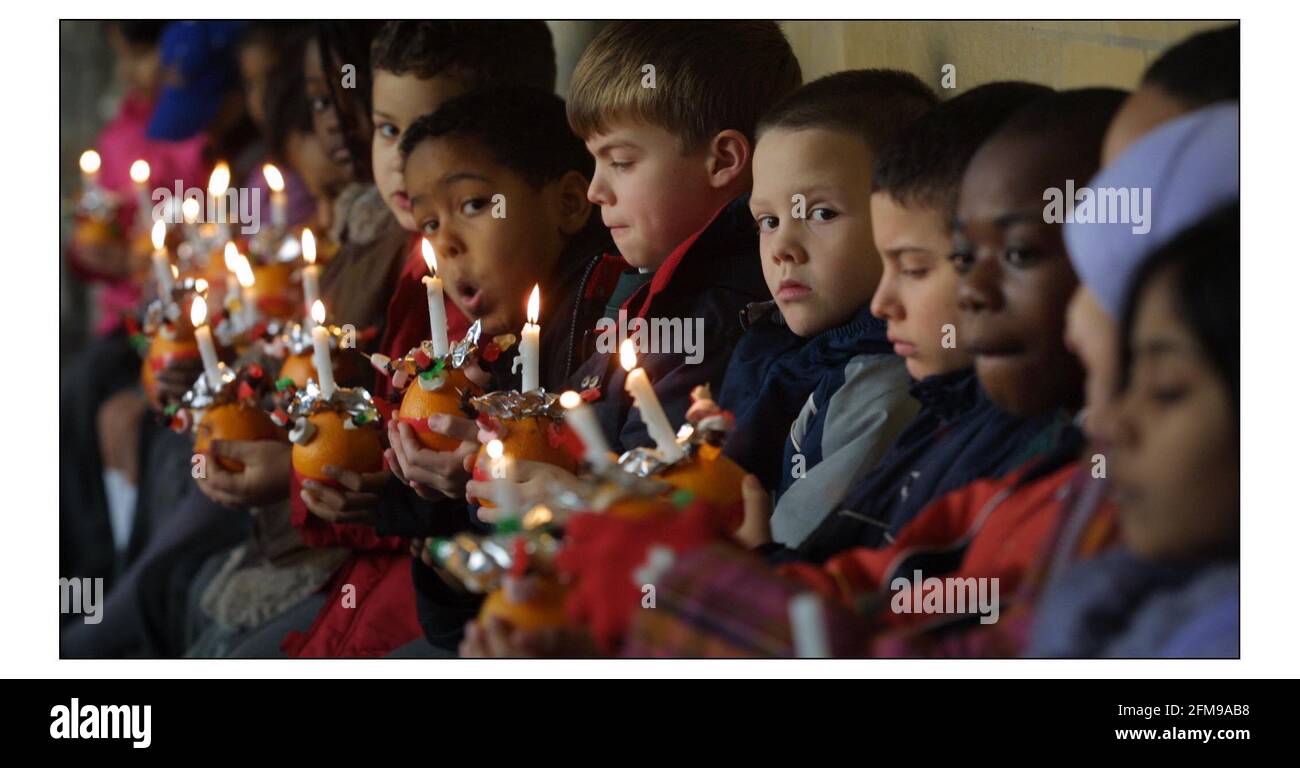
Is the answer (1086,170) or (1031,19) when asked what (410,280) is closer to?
(1031,19)

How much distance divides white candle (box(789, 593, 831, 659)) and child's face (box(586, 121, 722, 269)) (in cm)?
51

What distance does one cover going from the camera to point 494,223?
1598mm

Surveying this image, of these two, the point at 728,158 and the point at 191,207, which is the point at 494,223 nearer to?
the point at 728,158

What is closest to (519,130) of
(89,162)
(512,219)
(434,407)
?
(512,219)

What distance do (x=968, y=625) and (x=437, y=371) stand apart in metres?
0.54

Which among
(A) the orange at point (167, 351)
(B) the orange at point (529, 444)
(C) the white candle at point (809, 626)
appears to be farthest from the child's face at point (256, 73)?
(C) the white candle at point (809, 626)

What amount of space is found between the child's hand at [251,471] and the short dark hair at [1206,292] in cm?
96

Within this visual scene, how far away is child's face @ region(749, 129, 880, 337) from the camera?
51.6 inches

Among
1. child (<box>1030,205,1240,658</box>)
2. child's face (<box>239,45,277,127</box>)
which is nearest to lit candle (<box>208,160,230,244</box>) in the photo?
child's face (<box>239,45,277,127</box>)

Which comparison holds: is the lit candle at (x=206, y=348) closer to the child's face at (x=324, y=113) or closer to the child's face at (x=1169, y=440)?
the child's face at (x=324, y=113)

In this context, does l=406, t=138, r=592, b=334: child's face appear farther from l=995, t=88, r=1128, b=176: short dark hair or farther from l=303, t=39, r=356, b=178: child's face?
l=995, t=88, r=1128, b=176: short dark hair

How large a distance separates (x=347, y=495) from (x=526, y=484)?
0.97ft

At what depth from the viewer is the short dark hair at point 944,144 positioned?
3.94 ft
